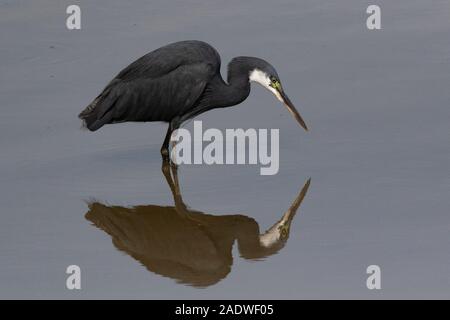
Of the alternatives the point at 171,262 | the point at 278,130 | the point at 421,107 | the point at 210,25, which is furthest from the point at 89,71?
the point at 171,262

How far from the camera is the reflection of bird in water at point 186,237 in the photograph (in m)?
9.52

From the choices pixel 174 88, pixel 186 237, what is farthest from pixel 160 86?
pixel 186 237

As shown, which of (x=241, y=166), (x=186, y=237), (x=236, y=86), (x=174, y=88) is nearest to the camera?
(x=186, y=237)

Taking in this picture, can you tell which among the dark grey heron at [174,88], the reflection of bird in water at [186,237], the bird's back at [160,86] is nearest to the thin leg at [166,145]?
the dark grey heron at [174,88]

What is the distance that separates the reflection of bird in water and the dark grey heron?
4.46ft

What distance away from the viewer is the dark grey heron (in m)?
12.0

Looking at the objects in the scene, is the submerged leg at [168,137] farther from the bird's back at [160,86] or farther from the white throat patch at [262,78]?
the white throat patch at [262,78]

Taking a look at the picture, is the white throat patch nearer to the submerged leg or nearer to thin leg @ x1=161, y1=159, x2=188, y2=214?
the submerged leg

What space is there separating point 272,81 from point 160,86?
1093 mm

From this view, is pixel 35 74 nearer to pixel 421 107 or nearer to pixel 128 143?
pixel 128 143

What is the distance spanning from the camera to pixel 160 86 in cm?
1207

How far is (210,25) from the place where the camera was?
47.9 ft

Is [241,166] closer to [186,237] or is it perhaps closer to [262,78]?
[262,78]
